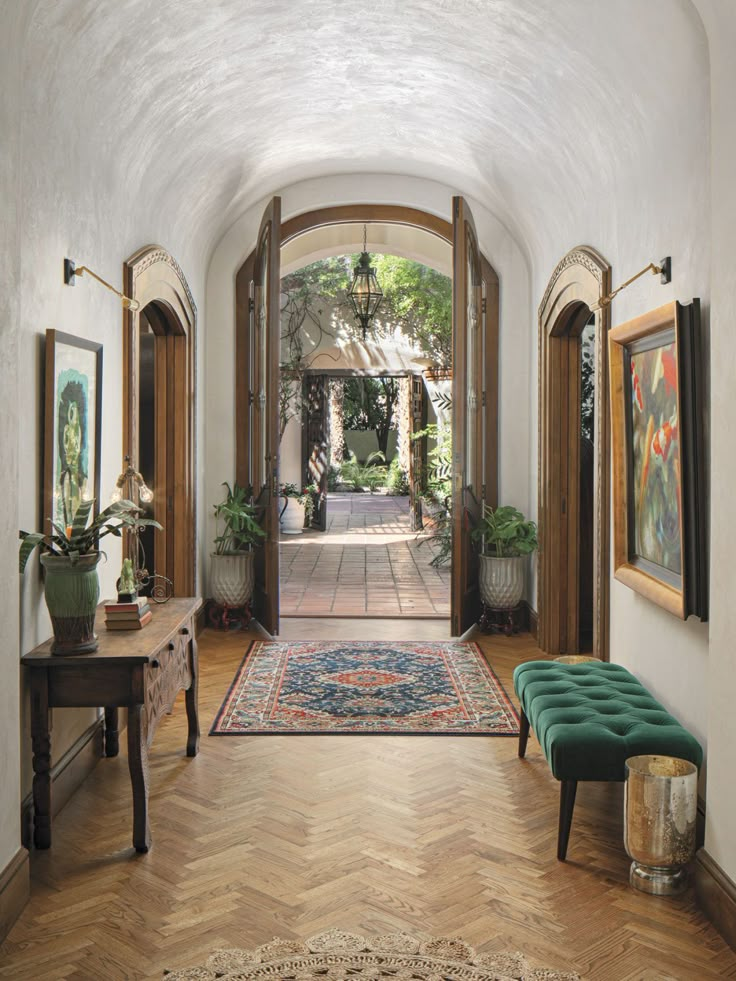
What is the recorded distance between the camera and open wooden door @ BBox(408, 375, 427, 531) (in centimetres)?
1496

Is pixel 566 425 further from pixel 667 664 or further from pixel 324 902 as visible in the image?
pixel 324 902

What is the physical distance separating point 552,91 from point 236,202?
3.49m

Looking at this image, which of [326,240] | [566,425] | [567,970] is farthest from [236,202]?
[567,970]

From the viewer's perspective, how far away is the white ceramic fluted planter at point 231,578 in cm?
790

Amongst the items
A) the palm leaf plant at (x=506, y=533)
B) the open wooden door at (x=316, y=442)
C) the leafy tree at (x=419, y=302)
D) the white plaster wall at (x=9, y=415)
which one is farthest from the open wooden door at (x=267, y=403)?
the open wooden door at (x=316, y=442)

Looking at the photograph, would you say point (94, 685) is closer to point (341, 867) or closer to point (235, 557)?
point (341, 867)

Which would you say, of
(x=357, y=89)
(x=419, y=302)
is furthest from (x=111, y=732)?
(x=419, y=302)

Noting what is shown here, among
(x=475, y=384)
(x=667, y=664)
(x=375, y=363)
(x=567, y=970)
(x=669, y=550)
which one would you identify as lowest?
(x=567, y=970)

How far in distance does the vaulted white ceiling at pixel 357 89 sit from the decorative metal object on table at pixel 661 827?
2.66m

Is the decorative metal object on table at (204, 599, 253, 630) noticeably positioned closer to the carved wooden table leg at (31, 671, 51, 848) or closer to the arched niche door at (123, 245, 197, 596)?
the arched niche door at (123, 245, 197, 596)

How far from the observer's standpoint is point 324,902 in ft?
10.8

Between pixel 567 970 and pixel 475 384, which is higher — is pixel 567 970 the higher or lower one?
the lower one

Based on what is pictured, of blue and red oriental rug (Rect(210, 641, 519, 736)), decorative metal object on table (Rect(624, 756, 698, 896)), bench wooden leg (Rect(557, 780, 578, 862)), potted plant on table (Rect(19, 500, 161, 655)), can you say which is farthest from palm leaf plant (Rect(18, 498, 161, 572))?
decorative metal object on table (Rect(624, 756, 698, 896))

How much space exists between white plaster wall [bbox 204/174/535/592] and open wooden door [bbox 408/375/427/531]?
6.24 metres
